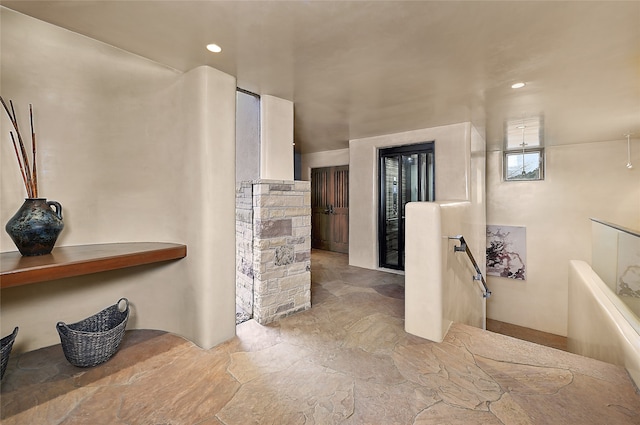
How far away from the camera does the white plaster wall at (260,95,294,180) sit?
10.0 ft

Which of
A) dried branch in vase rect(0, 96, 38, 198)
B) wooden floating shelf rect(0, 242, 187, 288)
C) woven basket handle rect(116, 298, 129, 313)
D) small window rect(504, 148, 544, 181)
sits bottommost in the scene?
woven basket handle rect(116, 298, 129, 313)

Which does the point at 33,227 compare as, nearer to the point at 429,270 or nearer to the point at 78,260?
the point at 78,260

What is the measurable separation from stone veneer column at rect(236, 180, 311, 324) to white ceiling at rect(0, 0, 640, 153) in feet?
3.44

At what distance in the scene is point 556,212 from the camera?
614cm

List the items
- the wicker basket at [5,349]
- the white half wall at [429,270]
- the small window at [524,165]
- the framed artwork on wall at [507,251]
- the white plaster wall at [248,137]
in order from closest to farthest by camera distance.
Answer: the wicker basket at [5,349] < the white half wall at [429,270] < the white plaster wall at [248,137] < the small window at [524,165] < the framed artwork on wall at [507,251]

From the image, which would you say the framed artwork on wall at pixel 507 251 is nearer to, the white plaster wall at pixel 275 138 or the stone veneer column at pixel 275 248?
the stone veneer column at pixel 275 248

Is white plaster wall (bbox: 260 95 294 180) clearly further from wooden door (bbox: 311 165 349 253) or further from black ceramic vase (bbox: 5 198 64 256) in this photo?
wooden door (bbox: 311 165 349 253)

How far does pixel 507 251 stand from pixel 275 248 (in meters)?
6.03

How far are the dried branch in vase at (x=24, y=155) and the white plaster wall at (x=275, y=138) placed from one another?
5.63 feet

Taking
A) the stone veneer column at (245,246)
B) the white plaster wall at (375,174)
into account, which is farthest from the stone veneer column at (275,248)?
the white plaster wall at (375,174)

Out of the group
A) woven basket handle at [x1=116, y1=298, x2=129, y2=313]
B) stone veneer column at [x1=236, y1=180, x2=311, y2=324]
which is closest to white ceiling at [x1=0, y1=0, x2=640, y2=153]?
stone veneer column at [x1=236, y1=180, x2=311, y2=324]

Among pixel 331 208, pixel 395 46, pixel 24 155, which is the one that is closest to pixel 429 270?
pixel 395 46

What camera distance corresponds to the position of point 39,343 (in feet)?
7.25

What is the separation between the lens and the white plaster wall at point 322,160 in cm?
638
